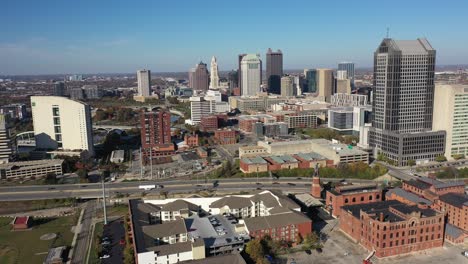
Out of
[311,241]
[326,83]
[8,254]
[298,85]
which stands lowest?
[8,254]

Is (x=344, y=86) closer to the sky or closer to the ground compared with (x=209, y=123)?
closer to the sky

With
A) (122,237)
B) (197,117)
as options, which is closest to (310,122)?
(197,117)

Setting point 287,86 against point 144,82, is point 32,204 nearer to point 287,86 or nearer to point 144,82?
point 287,86

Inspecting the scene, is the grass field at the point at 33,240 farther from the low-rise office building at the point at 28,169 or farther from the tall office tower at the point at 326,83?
the tall office tower at the point at 326,83

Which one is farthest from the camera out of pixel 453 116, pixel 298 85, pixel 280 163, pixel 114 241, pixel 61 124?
pixel 298 85

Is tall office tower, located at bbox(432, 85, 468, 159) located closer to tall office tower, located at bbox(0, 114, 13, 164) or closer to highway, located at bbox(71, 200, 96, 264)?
highway, located at bbox(71, 200, 96, 264)

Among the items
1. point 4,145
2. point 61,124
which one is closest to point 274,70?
point 61,124

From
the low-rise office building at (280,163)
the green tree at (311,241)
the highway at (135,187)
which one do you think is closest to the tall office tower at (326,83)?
the low-rise office building at (280,163)
